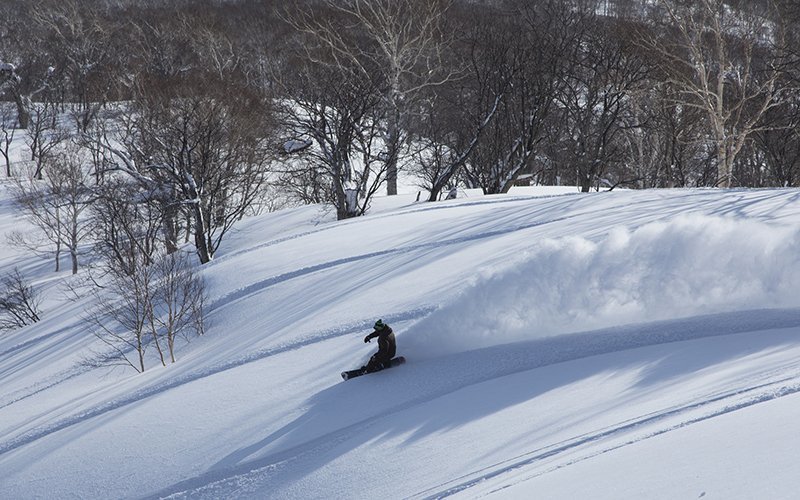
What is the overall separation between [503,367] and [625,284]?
2074 millimetres

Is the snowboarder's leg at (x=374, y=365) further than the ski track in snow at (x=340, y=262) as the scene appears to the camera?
No

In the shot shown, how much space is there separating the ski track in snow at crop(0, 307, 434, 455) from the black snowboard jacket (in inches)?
46.8

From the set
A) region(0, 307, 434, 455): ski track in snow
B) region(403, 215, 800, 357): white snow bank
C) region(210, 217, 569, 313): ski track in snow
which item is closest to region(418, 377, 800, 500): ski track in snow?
region(403, 215, 800, 357): white snow bank

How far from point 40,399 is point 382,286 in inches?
245

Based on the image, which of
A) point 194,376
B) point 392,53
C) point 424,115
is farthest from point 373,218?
Result: point 424,115

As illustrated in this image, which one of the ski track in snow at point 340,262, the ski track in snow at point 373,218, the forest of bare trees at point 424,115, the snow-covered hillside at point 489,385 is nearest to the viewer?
the snow-covered hillside at point 489,385

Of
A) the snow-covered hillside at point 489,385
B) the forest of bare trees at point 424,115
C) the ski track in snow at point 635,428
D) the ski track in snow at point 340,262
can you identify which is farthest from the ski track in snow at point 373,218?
the ski track in snow at point 635,428

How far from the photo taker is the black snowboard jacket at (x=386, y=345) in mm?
8172

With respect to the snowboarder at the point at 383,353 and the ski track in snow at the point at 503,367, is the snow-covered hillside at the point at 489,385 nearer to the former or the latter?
the ski track in snow at the point at 503,367

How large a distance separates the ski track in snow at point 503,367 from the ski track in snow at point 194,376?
4.60 feet

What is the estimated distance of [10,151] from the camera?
49.6 metres

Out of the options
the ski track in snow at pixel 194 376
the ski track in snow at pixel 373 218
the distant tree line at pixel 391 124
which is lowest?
the ski track in snow at pixel 194 376

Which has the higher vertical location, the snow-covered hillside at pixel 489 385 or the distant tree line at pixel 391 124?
the distant tree line at pixel 391 124

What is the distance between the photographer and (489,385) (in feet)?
25.0
